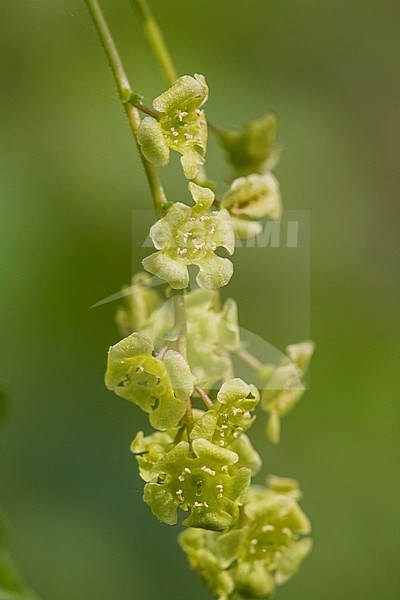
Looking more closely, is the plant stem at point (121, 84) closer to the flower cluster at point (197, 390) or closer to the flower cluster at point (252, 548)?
the flower cluster at point (197, 390)

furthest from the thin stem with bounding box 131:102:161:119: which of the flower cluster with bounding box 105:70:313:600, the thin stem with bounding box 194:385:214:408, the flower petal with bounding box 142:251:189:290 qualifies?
the thin stem with bounding box 194:385:214:408

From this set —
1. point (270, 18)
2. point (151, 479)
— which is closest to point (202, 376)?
point (151, 479)

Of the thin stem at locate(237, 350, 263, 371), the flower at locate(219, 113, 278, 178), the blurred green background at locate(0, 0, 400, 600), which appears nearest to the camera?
the thin stem at locate(237, 350, 263, 371)

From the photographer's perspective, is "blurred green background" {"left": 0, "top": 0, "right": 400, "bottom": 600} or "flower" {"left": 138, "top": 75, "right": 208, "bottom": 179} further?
"blurred green background" {"left": 0, "top": 0, "right": 400, "bottom": 600}

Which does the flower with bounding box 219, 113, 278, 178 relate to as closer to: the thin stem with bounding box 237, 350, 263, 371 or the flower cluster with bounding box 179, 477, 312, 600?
the thin stem with bounding box 237, 350, 263, 371

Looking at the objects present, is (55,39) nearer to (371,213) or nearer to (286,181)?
(286,181)

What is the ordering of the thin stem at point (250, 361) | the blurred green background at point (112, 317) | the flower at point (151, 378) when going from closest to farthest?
1. the flower at point (151, 378)
2. the thin stem at point (250, 361)
3. the blurred green background at point (112, 317)

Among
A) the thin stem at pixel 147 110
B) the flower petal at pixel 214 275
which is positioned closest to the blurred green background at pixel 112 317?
the thin stem at pixel 147 110
